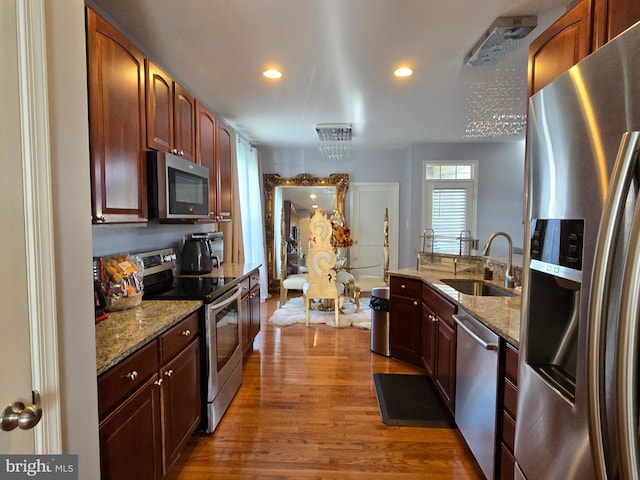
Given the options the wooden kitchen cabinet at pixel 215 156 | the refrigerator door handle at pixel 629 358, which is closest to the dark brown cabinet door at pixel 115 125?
the wooden kitchen cabinet at pixel 215 156

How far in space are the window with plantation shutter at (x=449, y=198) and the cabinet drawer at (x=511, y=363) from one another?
3.84 metres

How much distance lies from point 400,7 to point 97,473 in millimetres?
2449

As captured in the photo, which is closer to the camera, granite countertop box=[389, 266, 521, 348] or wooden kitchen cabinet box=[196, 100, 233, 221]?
granite countertop box=[389, 266, 521, 348]

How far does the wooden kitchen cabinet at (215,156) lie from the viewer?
8.71 feet

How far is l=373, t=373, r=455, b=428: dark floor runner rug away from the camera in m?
2.18

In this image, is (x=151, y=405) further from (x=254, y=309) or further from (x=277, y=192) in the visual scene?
(x=277, y=192)

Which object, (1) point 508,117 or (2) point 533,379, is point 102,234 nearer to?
(2) point 533,379

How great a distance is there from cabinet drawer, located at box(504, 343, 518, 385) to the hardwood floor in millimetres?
722

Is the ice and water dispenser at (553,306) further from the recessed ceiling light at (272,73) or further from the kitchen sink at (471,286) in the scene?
the recessed ceiling light at (272,73)

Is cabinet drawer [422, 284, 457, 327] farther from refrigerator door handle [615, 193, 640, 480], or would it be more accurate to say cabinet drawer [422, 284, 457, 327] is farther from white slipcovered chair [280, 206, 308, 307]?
white slipcovered chair [280, 206, 308, 307]

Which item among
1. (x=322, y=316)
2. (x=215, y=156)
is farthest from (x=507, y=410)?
(x=322, y=316)

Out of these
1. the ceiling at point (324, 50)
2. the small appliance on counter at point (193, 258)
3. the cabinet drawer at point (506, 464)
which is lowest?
the cabinet drawer at point (506, 464)

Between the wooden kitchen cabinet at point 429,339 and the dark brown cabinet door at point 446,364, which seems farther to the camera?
the wooden kitchen cabinet at point 429,339

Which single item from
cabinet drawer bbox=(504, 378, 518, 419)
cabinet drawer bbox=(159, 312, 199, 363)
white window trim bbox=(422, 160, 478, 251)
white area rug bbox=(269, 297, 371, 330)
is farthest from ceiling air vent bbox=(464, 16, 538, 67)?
white area rug bbox=(269, 297, 371, 330)
